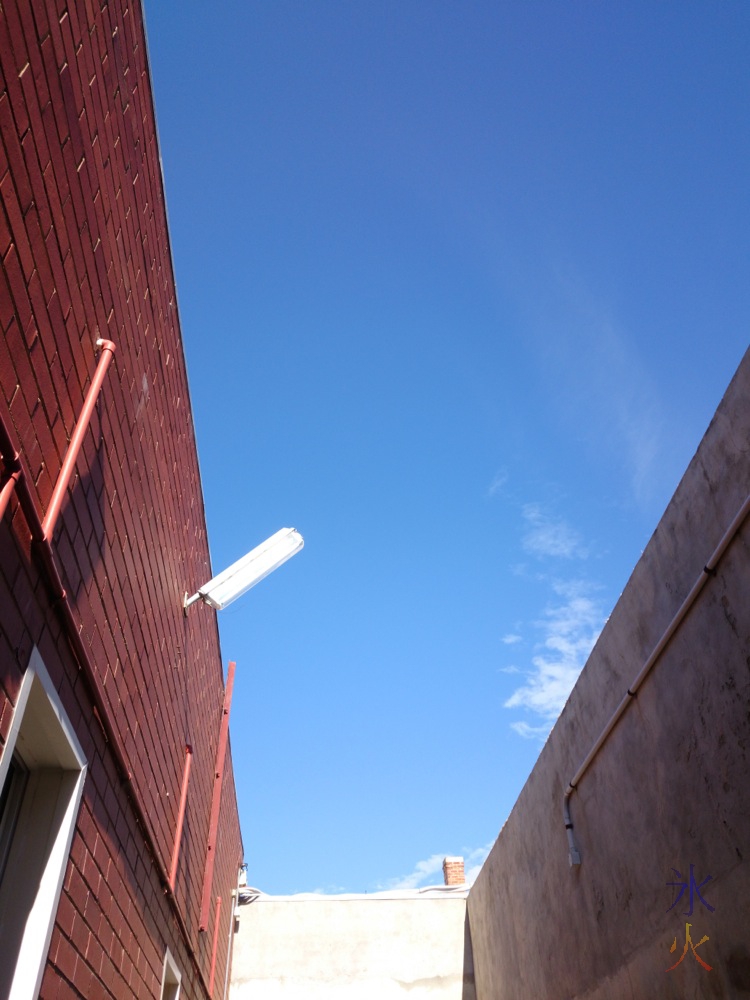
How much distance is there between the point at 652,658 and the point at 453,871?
336 inches

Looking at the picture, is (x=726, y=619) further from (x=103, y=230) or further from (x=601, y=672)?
(x=103, y=230)

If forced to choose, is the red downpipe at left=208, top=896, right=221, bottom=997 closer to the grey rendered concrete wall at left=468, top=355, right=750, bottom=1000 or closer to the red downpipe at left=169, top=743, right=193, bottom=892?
the red downpipe at left=169, top=743, right=193, bottom=892

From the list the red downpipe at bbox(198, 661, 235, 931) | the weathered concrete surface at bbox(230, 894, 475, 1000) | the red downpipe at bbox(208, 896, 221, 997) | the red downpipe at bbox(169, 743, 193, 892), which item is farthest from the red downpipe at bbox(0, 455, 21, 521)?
the weathered concrete surface at bbox(230, 894, 475, 1000)

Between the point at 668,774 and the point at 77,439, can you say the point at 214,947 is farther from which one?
the point at 77,439

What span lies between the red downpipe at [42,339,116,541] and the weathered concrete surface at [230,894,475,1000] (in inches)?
332

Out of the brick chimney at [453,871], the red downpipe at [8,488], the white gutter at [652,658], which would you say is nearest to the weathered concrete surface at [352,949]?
the brick chimney at [453,871]

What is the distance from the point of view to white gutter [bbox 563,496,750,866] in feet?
11.1

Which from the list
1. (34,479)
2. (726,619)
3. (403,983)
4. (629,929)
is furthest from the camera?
(403,983)

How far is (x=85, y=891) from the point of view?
2.78 m

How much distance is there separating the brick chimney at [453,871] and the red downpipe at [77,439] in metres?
10.4

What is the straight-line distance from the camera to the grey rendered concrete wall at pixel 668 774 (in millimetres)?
3391

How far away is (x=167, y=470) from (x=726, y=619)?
277 cm

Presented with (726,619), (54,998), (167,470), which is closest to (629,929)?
(726,619)

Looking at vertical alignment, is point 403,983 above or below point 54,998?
above
